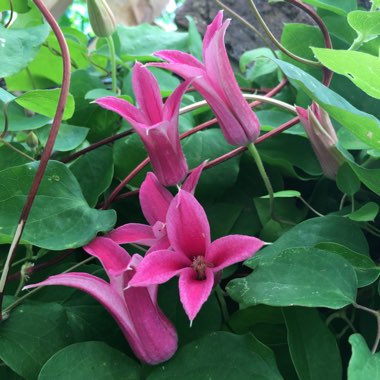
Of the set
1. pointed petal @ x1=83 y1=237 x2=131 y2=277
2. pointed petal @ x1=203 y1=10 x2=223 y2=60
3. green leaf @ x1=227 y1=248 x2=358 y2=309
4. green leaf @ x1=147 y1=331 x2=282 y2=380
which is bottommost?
green leaf @ x1=147 y1=331 x2=282 y2=380

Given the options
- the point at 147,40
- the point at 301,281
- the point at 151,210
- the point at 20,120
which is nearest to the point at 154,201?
the point at 151,210

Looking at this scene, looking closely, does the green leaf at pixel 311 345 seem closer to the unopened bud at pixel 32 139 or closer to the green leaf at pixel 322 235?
the green leaf at pixel 322 235

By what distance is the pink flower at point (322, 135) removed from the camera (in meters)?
0.39

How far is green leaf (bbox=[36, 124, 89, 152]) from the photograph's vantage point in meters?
0.45

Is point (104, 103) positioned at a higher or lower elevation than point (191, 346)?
higher

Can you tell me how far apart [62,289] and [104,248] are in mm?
91

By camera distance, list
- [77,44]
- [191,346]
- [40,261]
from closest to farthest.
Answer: [191,346] → [40,261] → [77,44]

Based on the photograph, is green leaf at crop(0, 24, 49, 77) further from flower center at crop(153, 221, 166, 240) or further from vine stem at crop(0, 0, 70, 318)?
flower center at crop(153, 221, 166, 240)

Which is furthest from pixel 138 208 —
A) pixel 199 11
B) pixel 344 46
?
pixel 199 11

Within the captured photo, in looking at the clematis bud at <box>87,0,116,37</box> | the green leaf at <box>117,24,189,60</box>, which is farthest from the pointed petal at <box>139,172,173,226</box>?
the green leaf at <box>117,24,189,60</box>

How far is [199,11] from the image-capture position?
3.58 ft

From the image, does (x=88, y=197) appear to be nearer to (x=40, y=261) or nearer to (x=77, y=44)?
(x=40, y=261)

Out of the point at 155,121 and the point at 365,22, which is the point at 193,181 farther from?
the point at 365,22

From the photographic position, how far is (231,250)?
30 centimetres
